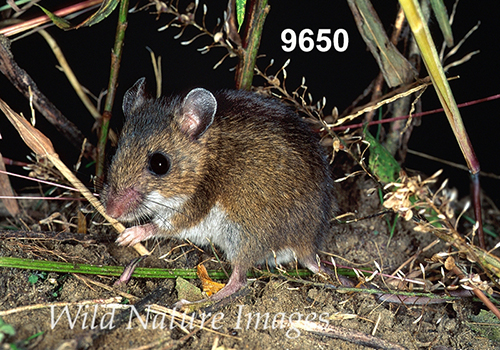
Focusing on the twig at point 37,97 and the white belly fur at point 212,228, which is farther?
the twig at point 37,97

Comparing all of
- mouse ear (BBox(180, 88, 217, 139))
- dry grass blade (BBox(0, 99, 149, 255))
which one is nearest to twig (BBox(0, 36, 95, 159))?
dry grass blade (BBox(0, 99, 149, 255))

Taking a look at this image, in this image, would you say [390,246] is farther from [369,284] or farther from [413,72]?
[413,72]

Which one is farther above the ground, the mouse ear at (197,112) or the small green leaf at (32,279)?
the mouse ear at (197,112)

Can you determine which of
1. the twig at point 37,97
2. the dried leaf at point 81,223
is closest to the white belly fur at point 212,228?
the dried leaf at point 81,223

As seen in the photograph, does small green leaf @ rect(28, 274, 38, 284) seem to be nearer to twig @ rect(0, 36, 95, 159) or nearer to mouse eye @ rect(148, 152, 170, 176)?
mouse eye @ rect(148, 152, 170, 176)

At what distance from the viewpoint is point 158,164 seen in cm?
308

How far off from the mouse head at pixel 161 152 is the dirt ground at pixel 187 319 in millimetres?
441

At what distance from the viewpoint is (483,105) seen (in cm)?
412

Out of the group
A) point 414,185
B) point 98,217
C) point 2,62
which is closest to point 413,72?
point 414,185

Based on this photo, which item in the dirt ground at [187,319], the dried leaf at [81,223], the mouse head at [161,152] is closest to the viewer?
the dirt ground at [187,319]

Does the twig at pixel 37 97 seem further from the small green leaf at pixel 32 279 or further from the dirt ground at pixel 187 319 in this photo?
the small green leaf at pixel 32 279

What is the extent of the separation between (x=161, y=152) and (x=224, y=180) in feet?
1.32

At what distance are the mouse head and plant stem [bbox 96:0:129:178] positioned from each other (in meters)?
0.37

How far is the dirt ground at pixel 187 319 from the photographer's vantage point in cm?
260
